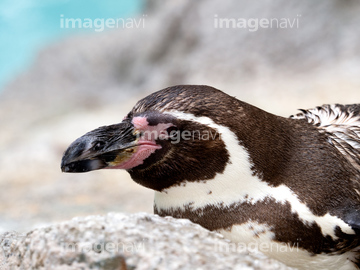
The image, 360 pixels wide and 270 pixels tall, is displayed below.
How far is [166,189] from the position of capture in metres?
2.88

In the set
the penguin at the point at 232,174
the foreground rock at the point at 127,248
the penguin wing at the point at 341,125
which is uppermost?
the penguin wing at the point at 341,125

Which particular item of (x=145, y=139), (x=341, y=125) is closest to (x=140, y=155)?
(x=145, y=139)

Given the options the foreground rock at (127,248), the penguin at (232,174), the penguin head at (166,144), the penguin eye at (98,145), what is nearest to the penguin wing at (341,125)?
the penguin at (232,174)

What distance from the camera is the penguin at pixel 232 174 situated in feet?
9.05

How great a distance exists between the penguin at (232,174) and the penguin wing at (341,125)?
33 centimetres

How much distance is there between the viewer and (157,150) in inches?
111

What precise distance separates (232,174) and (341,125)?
112 centimetres

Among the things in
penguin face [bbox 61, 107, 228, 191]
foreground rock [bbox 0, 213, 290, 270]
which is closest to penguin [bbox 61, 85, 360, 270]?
penguin face [bbox 61, 107, 228, 191]

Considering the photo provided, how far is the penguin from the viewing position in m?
2.76

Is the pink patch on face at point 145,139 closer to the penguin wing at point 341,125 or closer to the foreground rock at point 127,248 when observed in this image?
the foreground rock at point 127,248

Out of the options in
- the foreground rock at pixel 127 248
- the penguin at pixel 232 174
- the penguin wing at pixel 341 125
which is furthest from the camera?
the penguin wing at pixel 341 125

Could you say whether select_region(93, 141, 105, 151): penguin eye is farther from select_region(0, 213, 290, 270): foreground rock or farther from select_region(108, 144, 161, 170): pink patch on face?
select_region(0, 213, 290, 270): foreground rock

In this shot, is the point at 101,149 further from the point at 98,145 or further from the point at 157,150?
the point at 157,150

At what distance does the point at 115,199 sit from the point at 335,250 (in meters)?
5.18
